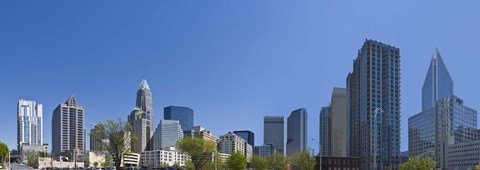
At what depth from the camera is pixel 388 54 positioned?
190 metres

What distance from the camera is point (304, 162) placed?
107500mm

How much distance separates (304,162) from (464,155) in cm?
11113

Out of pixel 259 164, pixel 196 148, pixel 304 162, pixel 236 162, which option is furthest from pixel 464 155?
pixel 196 148

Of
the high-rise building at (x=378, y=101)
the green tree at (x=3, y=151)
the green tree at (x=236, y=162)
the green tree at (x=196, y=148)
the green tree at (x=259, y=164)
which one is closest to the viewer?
the green tree at (x=196, y=148)

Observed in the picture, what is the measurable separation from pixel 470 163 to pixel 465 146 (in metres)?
9.46

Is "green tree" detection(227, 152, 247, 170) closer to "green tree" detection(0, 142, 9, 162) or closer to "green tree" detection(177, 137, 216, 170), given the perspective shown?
"green tree" detection(177, 137, 216, 170)

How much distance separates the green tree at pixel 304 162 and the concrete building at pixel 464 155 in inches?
3794

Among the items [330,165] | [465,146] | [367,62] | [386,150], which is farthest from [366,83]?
[330,165]

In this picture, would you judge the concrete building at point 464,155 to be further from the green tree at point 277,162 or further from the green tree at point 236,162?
the green tree at point 236,162

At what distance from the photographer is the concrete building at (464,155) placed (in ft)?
586

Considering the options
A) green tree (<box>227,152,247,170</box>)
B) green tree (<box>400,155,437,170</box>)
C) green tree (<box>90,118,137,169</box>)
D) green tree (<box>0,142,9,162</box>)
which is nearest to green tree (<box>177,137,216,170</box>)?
green tree (<box>227,152,247,170</box>)

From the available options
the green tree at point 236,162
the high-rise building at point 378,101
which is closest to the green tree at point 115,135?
the green tree at point 236,162

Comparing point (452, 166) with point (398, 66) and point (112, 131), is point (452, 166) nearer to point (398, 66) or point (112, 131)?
point (398, 66)

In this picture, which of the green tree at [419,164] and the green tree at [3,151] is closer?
the green tree at [419,164]
